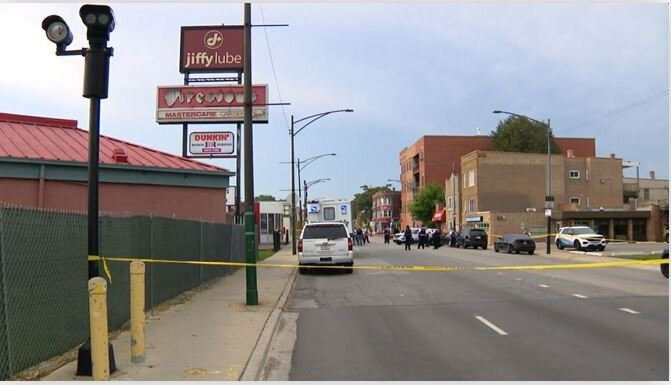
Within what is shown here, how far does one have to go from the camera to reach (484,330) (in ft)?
33.9

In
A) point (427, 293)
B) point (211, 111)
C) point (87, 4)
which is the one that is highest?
point (211, 111)

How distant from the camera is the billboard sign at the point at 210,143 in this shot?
3194 centimetres

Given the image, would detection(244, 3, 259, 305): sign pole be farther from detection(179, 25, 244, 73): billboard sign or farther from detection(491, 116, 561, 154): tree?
detection(491, 116, 561, 154): tree

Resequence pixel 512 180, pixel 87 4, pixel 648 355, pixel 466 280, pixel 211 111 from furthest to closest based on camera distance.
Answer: pixel 512 180, pixel 211 111, pixel 466 280, pixel 648 355, pixel 87 4

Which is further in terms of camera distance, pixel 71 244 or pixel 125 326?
pixel 125 326

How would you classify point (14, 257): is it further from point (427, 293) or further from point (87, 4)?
point (427, 293)

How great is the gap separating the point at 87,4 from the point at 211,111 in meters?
25.6

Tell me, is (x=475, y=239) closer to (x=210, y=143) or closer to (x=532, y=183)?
(x=210, y=143)

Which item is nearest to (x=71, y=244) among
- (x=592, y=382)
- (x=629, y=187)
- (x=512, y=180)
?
(x=592, y=382)

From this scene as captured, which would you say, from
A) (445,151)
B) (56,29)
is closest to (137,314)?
(56,29)

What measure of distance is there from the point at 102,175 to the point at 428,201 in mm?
75240

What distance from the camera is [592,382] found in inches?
271

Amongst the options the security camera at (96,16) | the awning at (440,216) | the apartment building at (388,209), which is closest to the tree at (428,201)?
the awning at (440,216)

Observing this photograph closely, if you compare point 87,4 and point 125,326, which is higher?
point 87,4
